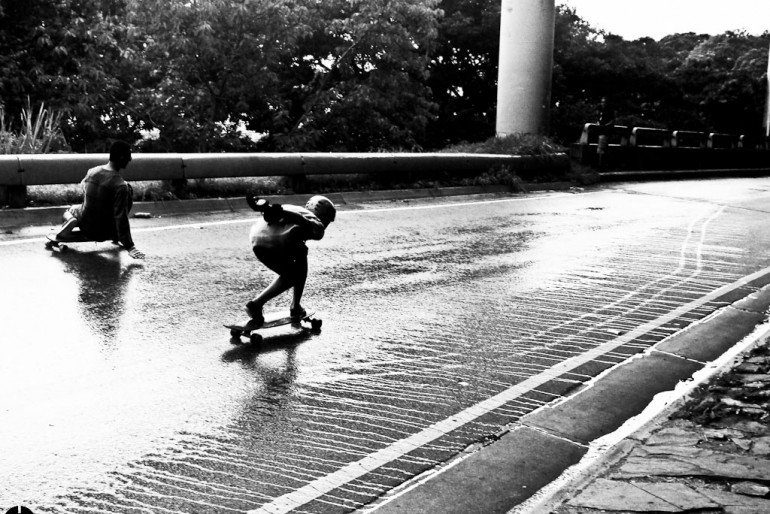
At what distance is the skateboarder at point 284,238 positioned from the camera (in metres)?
5.88

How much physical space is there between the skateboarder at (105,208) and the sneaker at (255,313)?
10.5 ft

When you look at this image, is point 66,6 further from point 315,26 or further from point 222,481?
point 222,481

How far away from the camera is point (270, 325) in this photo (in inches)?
238

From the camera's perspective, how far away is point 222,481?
3711 millimetres

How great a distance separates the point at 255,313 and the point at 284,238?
53 centimetres

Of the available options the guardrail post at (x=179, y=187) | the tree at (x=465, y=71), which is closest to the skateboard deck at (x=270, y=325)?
the guardrail post at (x=179, y=187)

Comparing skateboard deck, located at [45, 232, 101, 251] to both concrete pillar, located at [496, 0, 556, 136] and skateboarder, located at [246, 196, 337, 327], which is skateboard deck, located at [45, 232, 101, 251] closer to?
skateboarder, located at [246, 196, 337, 327]

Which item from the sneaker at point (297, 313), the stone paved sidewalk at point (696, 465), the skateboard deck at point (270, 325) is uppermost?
the sneaker at point (297, 313)

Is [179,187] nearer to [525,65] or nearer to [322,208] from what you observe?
[322,208]

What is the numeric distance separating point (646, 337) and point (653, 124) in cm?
3659

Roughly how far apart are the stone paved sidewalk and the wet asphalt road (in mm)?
729

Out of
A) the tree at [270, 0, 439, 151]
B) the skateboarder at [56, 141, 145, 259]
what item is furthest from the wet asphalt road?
the tree at [270, 0, 439, 151]

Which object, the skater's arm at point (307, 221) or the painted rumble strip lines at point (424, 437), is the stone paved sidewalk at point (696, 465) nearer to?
the painted rumble strip lines at point (424, 437)

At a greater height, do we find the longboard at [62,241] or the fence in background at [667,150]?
the fence in background at [667,150]
